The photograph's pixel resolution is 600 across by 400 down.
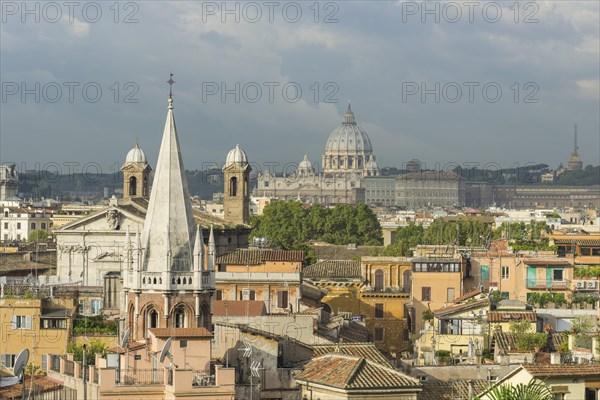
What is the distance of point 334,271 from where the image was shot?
64.9 m

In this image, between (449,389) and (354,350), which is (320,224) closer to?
(354,350)

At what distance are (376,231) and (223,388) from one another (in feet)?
368

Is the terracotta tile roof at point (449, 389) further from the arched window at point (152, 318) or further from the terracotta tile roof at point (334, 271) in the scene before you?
the terracotta tile roof at point (334, 271)

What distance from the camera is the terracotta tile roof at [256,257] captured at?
55.5 m

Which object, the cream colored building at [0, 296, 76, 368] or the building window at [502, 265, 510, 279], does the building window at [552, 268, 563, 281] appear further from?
the cream colored building at [0, 296, 76, 368]

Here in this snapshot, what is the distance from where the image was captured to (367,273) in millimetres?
64750

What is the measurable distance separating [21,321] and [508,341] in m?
9.85

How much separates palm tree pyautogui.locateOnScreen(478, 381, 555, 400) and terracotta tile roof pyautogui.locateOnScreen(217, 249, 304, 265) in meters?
29.0

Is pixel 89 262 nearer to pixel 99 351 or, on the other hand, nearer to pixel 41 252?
pixel 41 252

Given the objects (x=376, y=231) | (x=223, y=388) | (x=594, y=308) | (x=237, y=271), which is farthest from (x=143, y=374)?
(x=376, y=231)

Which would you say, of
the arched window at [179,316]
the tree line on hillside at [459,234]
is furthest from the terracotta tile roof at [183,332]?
the tree line on hillside at [459,234]

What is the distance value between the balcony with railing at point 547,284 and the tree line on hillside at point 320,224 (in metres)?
76.1

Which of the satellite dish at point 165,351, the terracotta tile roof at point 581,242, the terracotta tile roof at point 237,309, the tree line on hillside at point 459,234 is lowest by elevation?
the satellite dish at point 165,351

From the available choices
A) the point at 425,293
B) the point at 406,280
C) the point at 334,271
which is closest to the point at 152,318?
the point at 425,293
